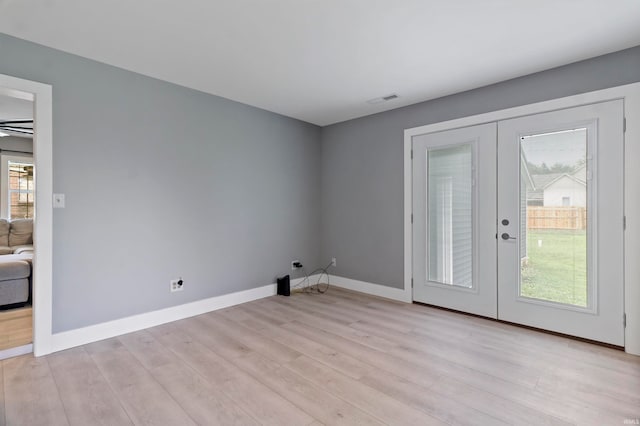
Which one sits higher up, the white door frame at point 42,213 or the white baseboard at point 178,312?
the white door frame at point 42,213

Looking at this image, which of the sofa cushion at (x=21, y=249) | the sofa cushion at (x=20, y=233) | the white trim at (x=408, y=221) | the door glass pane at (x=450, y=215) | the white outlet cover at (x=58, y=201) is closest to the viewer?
the white outlet cover at (x=58, y=201)

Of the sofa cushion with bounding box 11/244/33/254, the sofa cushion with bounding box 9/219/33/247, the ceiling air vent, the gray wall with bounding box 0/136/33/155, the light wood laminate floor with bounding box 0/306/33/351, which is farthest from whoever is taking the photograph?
the gray wall with bounding box 0/136/33/155

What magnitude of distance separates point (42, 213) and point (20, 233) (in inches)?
162

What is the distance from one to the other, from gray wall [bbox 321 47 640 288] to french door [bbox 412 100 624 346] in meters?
0.24

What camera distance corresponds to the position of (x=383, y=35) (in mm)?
2467

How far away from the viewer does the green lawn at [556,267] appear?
2869mm

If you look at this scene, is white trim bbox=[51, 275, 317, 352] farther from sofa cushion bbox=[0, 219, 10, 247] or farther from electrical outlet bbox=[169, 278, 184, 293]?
sofa cushion bbox=[0, 219, 10, 247]

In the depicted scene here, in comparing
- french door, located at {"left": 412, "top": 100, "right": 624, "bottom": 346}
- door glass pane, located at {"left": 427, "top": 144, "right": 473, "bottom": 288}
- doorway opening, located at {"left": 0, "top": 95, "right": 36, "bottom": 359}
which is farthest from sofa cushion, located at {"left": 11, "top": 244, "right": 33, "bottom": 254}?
door glass pane, located at {"left": 427, "top": 144, "right": 473, "bottom": 288}

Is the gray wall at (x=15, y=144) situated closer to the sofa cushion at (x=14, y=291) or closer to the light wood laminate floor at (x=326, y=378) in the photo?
the sofa cushion at (x=14, y=291)

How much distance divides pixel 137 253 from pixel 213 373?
156 centimetres

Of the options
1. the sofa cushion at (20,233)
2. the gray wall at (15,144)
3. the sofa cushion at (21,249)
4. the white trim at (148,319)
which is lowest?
the white trim at (148,319)

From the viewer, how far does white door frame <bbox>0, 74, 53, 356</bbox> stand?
2545 millimetres

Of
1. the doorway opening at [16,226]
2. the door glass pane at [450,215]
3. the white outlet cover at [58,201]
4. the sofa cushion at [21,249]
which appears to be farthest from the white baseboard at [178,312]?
the sofa cushion at [21,249]

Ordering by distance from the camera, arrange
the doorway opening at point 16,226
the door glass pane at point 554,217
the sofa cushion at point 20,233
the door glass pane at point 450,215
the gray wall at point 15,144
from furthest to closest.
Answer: the gray wall at point 15,144 < the sofa cushion at point 20,233 < the door glass pane at point 450,215 < the doorway opening at point 16,226 < the door glass pane at point 554,217
